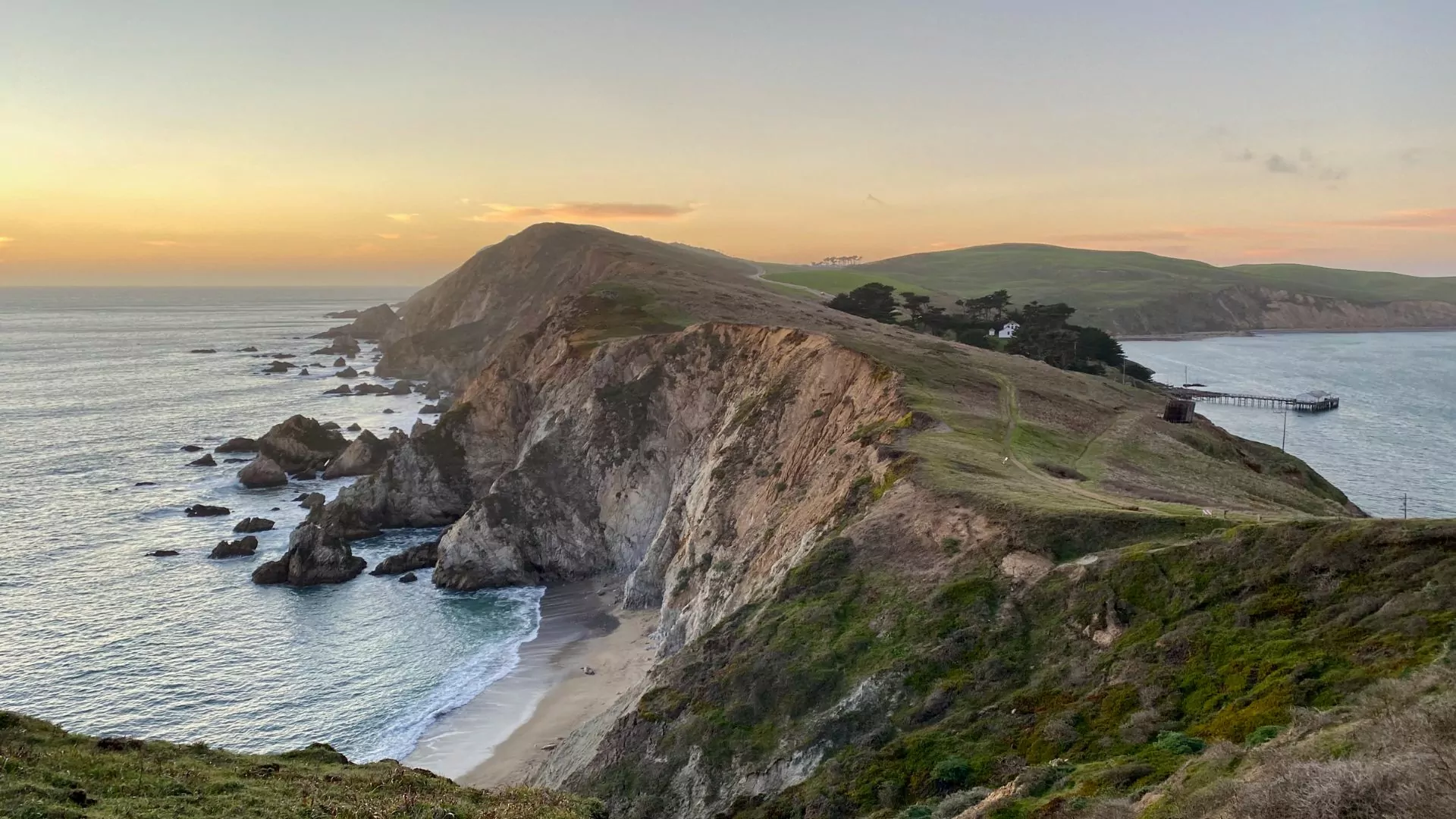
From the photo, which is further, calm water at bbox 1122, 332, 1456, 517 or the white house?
the white house

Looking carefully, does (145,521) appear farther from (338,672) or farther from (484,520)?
(338,672)

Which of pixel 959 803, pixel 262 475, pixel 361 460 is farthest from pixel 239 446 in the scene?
pixel 959 803

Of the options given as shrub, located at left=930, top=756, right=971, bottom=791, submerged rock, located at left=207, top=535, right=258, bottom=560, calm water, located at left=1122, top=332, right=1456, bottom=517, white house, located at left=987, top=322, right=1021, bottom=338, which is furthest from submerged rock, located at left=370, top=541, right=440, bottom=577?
white house, located at left=987, top=322, right=1021, bottom=338

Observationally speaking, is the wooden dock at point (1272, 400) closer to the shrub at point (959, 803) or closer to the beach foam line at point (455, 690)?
the beach foam line at point (455, 690)

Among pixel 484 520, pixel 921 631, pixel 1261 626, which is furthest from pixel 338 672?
pixel 1261 626

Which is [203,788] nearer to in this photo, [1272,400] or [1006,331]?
[1006,331]

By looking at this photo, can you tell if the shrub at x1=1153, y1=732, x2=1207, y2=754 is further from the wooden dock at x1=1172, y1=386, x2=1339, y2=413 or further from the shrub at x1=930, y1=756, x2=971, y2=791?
the wooden dock at x1=1172, y1=386, x2=1339, y2=413
